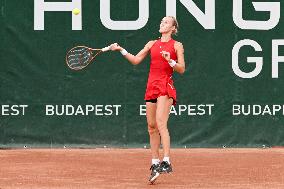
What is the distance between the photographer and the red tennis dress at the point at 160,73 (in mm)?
8523

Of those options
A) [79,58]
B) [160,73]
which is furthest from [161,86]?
[79,58]

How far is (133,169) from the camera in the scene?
402 inches

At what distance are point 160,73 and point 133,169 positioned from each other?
1.97 metres

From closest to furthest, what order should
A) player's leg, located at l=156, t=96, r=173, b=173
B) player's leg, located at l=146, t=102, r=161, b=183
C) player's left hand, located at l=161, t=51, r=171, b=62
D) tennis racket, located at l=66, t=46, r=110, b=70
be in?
player's left hand, located at l=161, t=51, r=171, b=62 → player's leg, located at l=156, t=96, r=173, b=173 → player's leg, located at l=146, t=102, r=161, b=183 → tennis racket, located at l=66, t=46, r=110, b=70

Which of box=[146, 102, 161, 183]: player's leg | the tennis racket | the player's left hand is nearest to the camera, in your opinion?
the player's left hand

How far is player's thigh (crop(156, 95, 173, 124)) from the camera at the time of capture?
8.41m

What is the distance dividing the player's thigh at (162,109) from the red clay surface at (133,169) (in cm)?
65

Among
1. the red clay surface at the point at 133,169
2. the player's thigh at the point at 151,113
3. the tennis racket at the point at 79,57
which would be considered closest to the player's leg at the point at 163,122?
the player's thigh at the point at 151,113

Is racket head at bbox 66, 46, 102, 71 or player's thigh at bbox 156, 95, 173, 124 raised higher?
racket head at bbox 66, 46, 102, 71

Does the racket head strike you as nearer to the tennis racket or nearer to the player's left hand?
the tennis racket

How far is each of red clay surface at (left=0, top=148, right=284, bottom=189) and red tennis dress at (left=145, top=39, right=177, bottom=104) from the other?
3.02ft

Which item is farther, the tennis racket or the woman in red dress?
the tennis racket

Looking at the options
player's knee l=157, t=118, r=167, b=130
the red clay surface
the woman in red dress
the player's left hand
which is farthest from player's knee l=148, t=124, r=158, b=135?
the player's left hand

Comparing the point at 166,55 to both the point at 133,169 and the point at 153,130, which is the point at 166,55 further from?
the point at 133,169
